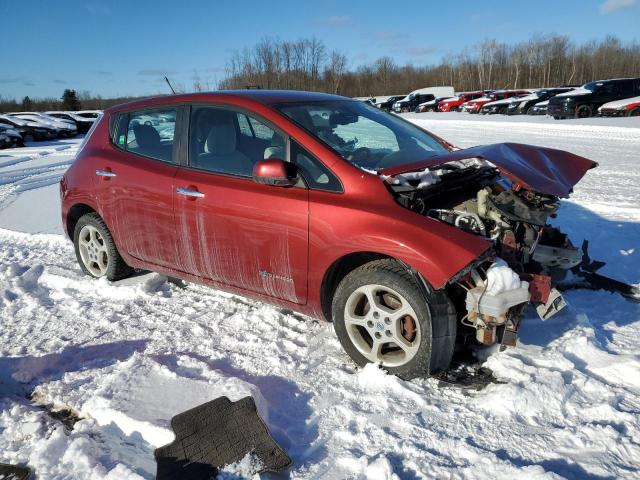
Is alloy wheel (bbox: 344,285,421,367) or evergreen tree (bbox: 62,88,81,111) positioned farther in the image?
evergreen tree (bbox: 62,88,81,111)

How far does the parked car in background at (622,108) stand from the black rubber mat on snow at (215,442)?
24.5 meters

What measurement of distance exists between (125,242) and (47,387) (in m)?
1.60

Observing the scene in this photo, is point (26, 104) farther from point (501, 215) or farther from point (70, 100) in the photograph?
point (501, 215)

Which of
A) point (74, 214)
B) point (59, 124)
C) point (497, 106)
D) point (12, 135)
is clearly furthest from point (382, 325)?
point (497, 106)

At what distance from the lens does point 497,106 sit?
30719 millimetres

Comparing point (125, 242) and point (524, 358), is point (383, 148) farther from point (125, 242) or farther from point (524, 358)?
point (125, 242)

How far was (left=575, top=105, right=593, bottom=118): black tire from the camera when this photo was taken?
23.5 meters

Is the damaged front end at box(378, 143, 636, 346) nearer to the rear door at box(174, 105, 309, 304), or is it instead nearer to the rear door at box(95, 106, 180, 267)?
the rear door at box(174, 105, 309, 304)

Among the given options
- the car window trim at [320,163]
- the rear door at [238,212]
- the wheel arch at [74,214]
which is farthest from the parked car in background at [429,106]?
the car window trim at [320,163]

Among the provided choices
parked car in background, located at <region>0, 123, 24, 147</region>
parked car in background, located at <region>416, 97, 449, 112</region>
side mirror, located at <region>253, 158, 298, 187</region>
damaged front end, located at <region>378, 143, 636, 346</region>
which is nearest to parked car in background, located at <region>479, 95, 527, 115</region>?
parked car in background, located at <region>416, 97, 449, 112</region>

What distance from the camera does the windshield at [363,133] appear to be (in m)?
3.50

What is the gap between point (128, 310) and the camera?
13.9 feet

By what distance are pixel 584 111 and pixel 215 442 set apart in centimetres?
2547

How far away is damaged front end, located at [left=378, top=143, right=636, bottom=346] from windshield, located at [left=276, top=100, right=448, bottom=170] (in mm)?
322
